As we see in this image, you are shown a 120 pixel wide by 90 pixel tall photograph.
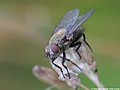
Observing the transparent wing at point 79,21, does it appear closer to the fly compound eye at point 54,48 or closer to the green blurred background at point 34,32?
the fly compound eye at point 54,48

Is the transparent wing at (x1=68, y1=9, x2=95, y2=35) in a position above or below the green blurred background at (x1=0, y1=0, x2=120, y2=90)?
below

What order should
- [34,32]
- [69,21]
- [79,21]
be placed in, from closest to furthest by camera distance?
[79,21], [69,21], [34,32]

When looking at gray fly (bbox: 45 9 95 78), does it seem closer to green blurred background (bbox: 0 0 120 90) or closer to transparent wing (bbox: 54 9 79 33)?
transparent wing (bbox: 54 9 79 33)

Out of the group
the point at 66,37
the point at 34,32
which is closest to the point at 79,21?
the point at 66,37

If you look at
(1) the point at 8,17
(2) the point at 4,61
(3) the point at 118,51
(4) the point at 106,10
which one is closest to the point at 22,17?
(1) the point at 8,17

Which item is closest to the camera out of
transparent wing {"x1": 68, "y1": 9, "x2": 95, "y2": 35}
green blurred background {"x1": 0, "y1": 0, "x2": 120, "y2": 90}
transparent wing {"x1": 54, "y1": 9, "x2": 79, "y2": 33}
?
transparent wing {"x1": 68, "y1": 9, "x2": 95, "y2": 35}

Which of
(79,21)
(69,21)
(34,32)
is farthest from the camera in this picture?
(34,32)

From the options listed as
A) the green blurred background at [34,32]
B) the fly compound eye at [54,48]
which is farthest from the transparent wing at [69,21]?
the green blurred background at [34,32]

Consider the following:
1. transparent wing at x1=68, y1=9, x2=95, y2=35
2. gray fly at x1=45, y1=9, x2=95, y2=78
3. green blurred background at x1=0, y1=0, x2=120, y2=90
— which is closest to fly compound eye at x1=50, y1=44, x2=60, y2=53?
gray fly at x1=45, y1=9, x2=95, y2=78

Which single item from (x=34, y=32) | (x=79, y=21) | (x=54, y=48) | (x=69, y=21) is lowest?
(x=54, y=48)

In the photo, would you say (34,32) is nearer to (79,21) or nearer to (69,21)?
(69,21)
